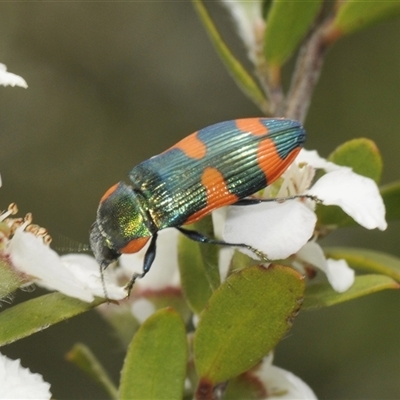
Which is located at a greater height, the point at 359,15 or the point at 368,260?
the point at 359,15

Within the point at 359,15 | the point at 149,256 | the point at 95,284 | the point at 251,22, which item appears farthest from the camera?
the point at 251,22

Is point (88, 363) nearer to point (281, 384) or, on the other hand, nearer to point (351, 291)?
point (281, 384)

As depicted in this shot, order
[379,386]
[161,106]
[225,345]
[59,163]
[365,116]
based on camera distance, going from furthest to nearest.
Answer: [161,106] → [59,163] → [365,116] → [379,386] → [225,345]

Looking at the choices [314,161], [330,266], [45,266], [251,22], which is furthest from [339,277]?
[251,22]

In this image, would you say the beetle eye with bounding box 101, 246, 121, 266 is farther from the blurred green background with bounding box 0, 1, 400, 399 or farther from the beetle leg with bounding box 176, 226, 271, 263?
the blurred green background with bounding box 0, 1, 400, 399

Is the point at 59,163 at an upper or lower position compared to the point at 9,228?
lower

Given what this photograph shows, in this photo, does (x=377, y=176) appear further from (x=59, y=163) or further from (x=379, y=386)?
(x=59, y=163)

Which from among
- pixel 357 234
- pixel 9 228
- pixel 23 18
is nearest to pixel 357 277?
pixel 9 228
